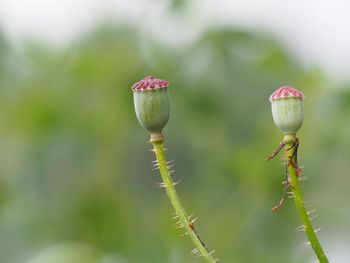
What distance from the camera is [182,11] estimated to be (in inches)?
130

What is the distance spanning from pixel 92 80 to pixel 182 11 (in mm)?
397

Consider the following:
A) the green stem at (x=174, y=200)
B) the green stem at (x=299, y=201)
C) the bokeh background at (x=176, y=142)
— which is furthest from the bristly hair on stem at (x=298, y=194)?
the bokeh background at (x=176, y=142)

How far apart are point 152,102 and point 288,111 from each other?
0.16 meters

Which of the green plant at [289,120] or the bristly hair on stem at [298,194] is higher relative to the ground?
the green plant at [289,120]

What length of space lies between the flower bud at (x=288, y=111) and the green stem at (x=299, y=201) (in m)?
0.02

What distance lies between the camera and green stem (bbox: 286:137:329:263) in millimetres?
1068

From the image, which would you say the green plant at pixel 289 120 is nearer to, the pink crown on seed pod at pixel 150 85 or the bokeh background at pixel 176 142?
the pink crown on seed pod at pixel 150 85

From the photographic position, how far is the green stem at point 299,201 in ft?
3.51

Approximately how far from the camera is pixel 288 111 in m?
1.14

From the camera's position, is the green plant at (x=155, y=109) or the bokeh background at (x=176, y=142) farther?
the bokeh background at (x=176, y=142)

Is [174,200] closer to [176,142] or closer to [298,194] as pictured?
[298,194]

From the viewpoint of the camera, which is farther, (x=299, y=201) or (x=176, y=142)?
(x=176, y=142)

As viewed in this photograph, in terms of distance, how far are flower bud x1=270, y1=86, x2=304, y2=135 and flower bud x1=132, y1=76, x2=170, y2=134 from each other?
5.0 inches

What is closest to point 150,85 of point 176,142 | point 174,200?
point 174,200
